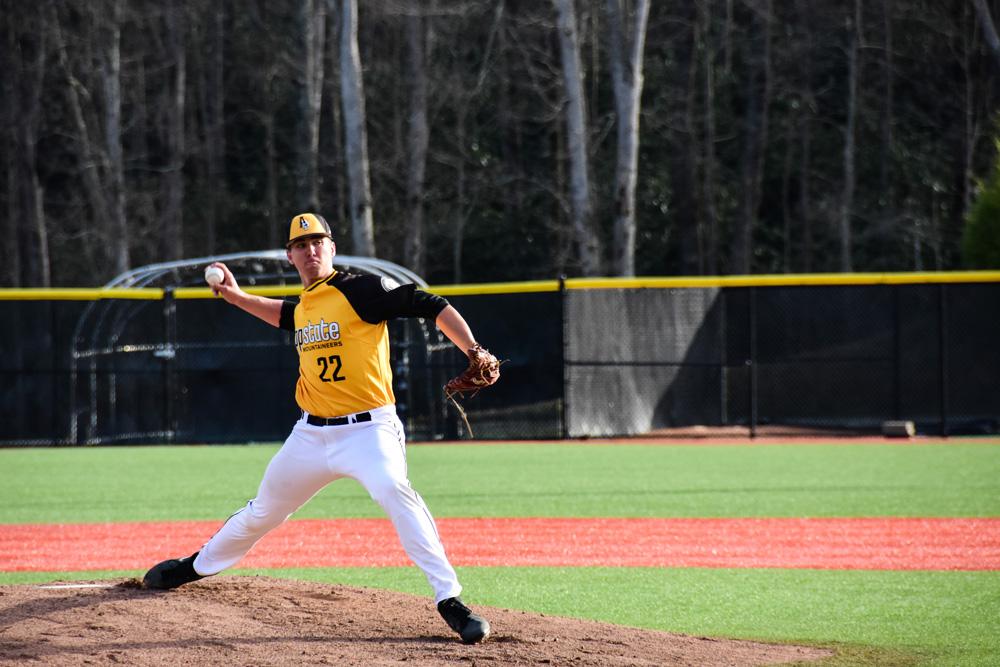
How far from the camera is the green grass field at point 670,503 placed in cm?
646

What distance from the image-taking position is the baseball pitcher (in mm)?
5547

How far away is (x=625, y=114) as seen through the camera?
925 inches

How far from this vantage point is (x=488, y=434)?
63.4 feet

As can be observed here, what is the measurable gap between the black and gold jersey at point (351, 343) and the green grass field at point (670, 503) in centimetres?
182

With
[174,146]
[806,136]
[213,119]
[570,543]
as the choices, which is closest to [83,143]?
[174,146]

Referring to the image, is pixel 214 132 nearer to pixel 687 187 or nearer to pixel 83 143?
pixel 83 143

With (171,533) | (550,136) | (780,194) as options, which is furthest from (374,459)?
(780,194)

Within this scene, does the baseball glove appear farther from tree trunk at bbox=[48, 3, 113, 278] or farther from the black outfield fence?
tree trunk at bbox=[48, 3, 113, 278]

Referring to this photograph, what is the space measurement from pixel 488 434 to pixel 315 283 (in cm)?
1349

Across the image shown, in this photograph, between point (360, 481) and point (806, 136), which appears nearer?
point (360, 481)

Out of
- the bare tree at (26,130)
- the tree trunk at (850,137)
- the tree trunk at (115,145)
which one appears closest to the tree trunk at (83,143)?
the bare tree at (26,130)

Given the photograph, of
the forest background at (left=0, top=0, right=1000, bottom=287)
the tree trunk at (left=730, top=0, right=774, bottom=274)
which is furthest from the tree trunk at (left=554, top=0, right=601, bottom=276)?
the tree trunk at (left=730, top=0, right=774, bottom=274)

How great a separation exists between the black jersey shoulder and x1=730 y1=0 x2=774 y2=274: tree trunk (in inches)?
1084

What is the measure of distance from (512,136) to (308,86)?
11142 mm
